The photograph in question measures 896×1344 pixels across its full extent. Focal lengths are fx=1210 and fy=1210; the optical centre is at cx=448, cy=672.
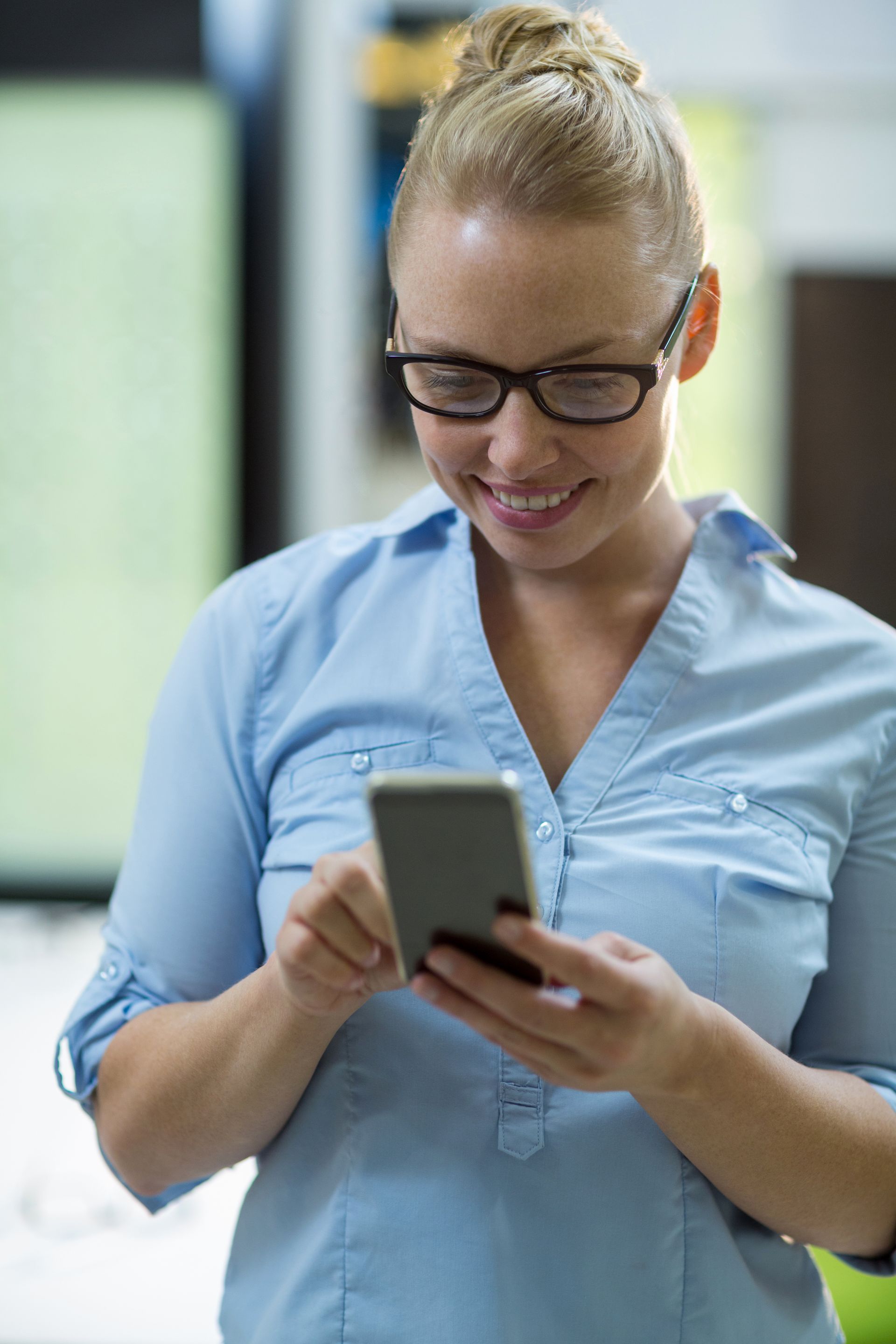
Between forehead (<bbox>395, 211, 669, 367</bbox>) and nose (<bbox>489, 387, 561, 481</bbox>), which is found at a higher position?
forehead (<bbox>395, 211, 669, 367</bbox>)

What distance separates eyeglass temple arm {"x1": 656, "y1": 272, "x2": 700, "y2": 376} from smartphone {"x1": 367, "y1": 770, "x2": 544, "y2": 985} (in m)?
0.42

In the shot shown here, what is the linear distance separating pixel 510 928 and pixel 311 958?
153mm

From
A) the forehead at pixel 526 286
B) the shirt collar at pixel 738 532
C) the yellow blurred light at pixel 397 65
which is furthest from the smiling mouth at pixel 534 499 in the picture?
the yellow blurred light at pixel 397 65

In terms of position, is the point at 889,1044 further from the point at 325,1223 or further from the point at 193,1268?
the point at 193,1268

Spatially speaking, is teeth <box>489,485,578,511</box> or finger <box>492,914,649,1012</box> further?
teeth <box>489,485,578,511</box>

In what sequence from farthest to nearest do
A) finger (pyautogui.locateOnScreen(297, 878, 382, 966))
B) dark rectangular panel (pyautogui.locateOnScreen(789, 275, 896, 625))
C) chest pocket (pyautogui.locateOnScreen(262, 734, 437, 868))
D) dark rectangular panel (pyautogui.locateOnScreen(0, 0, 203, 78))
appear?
dark rectangular panel (pyautogui.locateOnScreen(789, 275, 896, 625)) < dark rectangular panel (pyautogui.locateOnScreen(0, 0, 203, 78)) < chest pocket (pyautogui.locateOnScreen(262, 734, 437, 868)) < finger (pyautogui.locateOnScreen(297, 878, 382, 966))

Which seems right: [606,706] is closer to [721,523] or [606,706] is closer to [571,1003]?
[721,523]

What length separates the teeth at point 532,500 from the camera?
3.01 feet

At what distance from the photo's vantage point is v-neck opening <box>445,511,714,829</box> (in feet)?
3.10

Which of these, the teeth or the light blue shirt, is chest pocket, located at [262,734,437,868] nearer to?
the light blue shirt

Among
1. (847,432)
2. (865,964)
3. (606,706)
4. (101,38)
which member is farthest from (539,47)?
(847,432)

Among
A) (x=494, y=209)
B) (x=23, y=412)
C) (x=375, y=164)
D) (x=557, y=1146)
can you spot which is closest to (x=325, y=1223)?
(x=557, y=1146)

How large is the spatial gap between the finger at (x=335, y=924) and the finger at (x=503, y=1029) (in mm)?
47

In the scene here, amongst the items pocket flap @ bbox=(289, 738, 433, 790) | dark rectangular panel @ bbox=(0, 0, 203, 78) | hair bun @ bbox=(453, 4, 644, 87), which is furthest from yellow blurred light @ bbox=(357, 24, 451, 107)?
pocket flap @ bbox=(289, 738, 433, 790)
